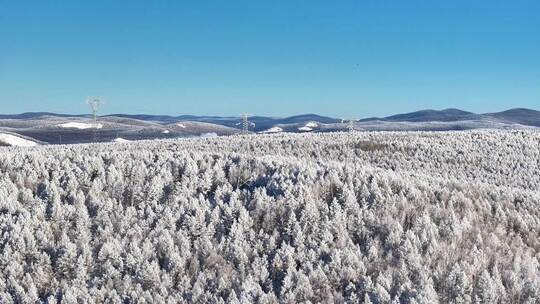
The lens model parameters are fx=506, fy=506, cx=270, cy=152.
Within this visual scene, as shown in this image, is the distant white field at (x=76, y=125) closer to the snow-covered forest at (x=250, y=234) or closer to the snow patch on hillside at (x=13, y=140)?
the snow patch on hillside at (x=13, y=140)

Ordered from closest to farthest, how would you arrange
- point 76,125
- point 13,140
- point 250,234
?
point 250,234, point 13,140, point 76,125

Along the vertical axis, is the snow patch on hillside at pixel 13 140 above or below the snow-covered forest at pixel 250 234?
below

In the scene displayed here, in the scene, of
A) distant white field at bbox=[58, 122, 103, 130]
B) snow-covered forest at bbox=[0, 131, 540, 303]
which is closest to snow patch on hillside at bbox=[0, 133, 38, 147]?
distant white field at bbox=[58, 122, 103, 130]

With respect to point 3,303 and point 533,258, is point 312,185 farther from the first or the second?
point 3,303

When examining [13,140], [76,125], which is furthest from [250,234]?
[76,125]

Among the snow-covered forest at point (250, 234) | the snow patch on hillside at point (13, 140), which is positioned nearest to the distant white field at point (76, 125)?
the snow patch on hillside at point (13, 140)

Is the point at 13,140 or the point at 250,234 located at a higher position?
the point at 250,234

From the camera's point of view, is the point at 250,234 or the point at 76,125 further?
the point at 76,125

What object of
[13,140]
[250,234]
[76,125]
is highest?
[250,234]

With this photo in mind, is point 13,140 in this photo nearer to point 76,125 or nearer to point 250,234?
point 76,125

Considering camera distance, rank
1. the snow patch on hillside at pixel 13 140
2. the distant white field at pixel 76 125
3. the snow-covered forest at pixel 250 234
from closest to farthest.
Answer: the snow-covered forest at pixel 250 234 → the snow patch on hillside at pixel 13 140 → the distant white field at pixel 76 125
